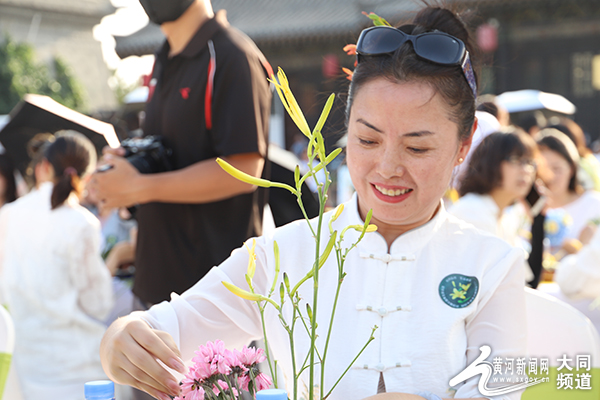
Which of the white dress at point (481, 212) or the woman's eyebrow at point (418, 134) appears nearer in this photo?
the woman's eyebrow at point (418, 134)

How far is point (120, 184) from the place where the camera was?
182 cm

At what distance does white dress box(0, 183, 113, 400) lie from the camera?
2930 mm

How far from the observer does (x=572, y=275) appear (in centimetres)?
282

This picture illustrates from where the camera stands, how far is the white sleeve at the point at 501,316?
1.11m

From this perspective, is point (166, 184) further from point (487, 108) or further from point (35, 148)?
point (35, 148)

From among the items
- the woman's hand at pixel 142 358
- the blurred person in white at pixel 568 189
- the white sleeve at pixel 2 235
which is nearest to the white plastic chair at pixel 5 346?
the woman's hand at pixel 142 358

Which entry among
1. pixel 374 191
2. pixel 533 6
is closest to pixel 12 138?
pixel 374 191

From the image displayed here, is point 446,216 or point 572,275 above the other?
point 446,216

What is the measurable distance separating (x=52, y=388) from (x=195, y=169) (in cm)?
164

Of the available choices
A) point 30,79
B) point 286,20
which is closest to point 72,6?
point 30,79

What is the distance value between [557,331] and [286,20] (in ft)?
49.1

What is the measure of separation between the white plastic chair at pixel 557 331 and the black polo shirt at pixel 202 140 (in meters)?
0.86

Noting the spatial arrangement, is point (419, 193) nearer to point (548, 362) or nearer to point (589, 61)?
point (548, 362)

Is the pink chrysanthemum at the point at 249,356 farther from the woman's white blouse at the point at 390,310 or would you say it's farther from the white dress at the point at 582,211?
the white dress at the point at 582,211
